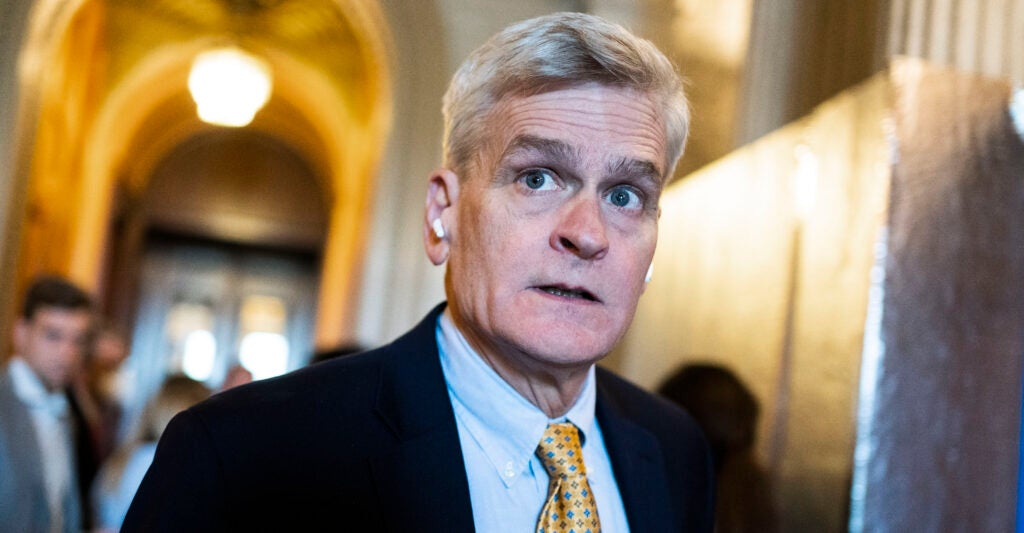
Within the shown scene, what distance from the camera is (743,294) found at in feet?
10.6

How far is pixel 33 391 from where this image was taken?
177 inches

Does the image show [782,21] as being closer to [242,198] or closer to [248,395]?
[248,395]

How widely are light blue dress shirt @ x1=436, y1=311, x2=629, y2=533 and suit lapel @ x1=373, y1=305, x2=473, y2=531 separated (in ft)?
0.17

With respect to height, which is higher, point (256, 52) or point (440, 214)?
point (256, 52)

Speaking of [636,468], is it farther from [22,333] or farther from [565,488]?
[22,333]

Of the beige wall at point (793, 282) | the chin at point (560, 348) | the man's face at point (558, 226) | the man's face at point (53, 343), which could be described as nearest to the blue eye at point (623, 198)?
the man's face at point (558, 226)

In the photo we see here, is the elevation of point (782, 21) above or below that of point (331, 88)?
below

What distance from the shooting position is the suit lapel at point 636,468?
1.89 metres

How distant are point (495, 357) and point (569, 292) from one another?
21 centimetres

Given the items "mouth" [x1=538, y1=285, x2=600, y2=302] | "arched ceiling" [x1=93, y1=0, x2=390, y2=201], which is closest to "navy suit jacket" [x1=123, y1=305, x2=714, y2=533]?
"mouth" [x1=538, y1=285, x2=600, y2=302]

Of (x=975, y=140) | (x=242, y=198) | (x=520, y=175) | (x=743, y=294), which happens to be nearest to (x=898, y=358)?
(x=975, y=140)

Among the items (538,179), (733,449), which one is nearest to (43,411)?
(733,449)

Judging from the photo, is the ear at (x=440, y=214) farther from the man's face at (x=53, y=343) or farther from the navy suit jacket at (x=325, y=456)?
the man's face at (x=53, y=343)

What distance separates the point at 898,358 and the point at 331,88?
10.9 m
